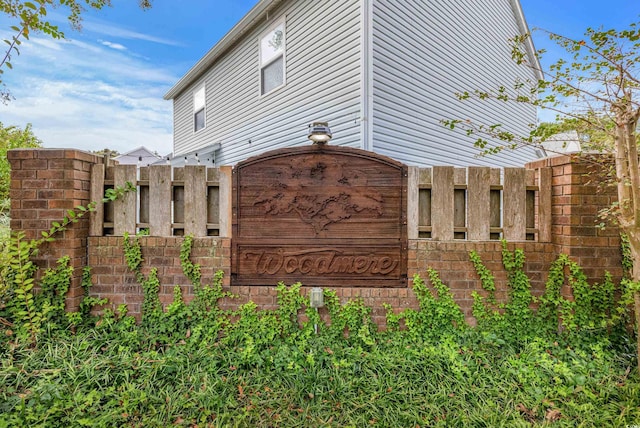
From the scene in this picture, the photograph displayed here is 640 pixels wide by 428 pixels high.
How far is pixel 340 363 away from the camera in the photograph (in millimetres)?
2271

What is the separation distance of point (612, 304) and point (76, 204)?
466 centimetres

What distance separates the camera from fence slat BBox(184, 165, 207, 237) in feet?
8.87

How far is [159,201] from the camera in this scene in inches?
107

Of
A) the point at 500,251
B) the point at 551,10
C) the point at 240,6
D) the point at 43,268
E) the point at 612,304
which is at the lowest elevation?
the point at 612,304

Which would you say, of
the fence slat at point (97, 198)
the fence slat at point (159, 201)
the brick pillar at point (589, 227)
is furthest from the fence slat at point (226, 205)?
the brick pillar at point (589, 227)

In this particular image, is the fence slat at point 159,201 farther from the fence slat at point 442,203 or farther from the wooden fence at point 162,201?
the fence slat at point 442,203

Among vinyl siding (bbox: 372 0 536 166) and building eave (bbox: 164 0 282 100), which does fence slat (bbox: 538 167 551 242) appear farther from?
building eave (bbox: 164 0 282 100)

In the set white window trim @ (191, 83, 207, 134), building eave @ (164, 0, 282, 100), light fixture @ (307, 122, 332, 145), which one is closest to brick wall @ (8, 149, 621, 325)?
light fixture @ (307, 122, 332, 145)

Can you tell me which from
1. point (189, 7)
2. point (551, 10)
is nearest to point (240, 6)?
point (189, 7)

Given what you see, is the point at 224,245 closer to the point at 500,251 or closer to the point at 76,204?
the point at 76,204

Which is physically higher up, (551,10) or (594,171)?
(551,10)

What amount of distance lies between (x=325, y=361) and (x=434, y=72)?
625 centimetres

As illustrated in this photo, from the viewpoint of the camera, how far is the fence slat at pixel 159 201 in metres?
2.71

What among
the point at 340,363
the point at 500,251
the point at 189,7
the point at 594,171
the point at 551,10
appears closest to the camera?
the point at 340,363
